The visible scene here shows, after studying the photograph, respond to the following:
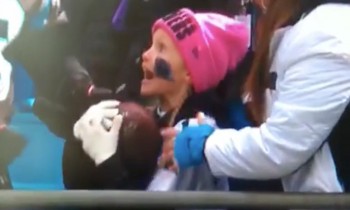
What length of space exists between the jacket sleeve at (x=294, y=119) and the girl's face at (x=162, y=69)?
0.36 ft

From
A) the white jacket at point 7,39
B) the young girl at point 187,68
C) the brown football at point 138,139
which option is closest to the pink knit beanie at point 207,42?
the young girl at point 187,68

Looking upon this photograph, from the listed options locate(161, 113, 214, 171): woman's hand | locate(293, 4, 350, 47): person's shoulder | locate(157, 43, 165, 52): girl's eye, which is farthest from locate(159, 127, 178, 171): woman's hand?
locate(293, 4, 350, 47): person's shoulder

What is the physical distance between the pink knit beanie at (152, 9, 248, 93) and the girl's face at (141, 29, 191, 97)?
0.01 meters

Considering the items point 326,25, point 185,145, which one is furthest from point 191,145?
point 326,25

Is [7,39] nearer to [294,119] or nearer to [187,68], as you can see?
[187,68]

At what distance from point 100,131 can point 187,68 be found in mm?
190

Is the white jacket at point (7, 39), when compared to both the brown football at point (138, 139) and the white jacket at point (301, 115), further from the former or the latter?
the white jacket at point (301, 115)

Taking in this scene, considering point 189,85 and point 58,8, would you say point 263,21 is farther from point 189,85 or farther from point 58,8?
point 58,8

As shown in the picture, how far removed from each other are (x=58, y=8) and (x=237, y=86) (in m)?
0.35

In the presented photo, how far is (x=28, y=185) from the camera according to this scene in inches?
55.1

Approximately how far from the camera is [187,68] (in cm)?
137

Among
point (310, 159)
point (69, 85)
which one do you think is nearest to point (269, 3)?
point (310, 159)

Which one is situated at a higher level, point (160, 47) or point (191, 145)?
point (160, 47)

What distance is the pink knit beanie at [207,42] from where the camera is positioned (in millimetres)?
1363
